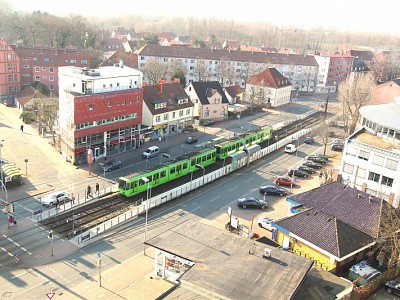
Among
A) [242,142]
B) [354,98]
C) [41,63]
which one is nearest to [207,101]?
[242,142]

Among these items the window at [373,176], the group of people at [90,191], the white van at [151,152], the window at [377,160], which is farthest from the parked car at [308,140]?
the group of people at [90,191]

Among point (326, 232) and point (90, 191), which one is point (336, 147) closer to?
point (326, 232)

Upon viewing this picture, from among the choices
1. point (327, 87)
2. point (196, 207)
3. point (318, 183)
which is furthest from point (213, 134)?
point (327, 87)

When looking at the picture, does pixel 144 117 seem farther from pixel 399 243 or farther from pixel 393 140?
pixel 399 243

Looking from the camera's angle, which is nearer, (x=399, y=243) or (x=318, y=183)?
(x=399, y=243)

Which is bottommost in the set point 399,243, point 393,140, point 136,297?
A: point 136,297

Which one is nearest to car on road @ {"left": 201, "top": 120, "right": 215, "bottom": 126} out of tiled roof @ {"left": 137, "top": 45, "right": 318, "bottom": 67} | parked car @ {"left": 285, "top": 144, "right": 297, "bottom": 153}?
parked car @ {"left": 285, "top": 144, "right": 297, "bottom": 153}

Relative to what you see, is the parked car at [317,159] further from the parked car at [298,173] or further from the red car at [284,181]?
the red car at [284,181]
